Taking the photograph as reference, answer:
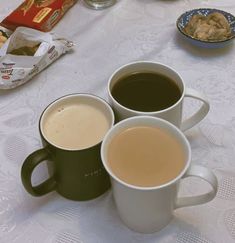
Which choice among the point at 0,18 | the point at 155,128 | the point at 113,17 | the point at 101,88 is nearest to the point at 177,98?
the point at 155,128

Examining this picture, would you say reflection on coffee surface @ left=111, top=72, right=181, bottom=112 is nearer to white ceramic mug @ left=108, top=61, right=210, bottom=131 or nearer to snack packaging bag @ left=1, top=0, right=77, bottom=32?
white ceramic mug @ left=108, top=61, right=210, bottom=131

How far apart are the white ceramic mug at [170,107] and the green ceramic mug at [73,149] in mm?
16

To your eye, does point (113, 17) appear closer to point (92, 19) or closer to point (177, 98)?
point (92, 19)

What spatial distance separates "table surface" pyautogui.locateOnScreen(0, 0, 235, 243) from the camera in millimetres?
472

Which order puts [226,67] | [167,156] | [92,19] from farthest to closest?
1. [92,19]
2. [226,67]
3. [167,156]

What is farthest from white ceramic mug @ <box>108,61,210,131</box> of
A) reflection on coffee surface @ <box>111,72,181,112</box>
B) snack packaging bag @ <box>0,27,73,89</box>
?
snack packaging bag @ <box>0,27,73,89</box>

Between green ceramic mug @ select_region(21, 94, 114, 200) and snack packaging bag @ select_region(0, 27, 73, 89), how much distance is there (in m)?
0.17

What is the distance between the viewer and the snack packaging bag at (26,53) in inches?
25.1

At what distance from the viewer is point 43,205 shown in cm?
50

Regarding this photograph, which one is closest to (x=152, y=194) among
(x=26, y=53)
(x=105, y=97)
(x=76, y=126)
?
(x=76, y=126)

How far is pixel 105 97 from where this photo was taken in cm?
64

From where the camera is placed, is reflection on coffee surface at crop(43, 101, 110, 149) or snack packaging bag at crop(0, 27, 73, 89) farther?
snack packaging bag at crop(0, 27, 73, 89)

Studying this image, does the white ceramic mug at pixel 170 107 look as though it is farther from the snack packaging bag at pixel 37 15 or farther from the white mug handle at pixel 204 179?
the snack packaging bag at pixel 37 15

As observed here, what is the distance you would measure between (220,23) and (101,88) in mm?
243
